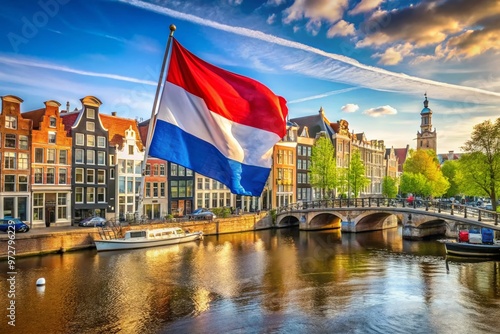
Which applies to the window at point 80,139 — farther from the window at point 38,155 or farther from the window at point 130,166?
the window at point 130,166

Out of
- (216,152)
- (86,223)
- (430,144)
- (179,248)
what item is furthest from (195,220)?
(430,144)

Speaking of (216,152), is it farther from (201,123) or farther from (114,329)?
(114,329)

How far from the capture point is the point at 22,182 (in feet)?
150

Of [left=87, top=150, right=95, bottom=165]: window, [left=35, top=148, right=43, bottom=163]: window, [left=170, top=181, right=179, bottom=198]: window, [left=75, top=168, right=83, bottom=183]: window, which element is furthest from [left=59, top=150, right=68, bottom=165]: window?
[left=170, top=181, right=179, bottom=198]: window

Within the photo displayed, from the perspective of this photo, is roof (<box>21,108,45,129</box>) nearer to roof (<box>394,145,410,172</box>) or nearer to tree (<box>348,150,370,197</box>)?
tree (<box>348,150,370,197</box>)

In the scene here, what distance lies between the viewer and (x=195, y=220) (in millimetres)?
53094

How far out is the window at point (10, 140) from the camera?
4471cm

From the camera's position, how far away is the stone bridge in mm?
44844

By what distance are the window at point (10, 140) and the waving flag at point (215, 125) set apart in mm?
37484

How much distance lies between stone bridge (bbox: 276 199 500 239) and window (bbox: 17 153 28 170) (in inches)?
1386

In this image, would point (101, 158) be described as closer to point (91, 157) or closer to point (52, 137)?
point (91, 157)

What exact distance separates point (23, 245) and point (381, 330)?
103 feet

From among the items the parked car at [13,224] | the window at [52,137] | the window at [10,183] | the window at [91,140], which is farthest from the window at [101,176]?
the parked car at [13,224]

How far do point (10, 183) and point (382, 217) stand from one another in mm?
47205
